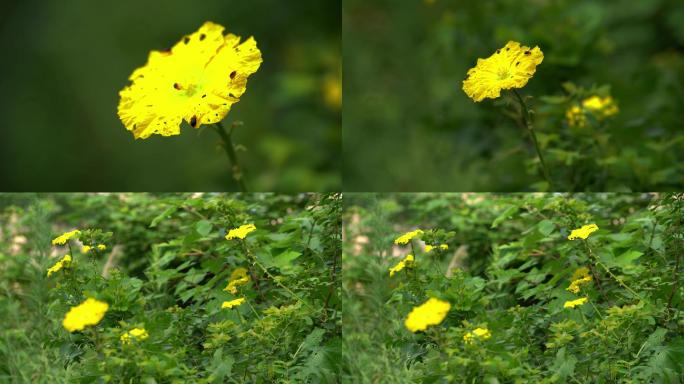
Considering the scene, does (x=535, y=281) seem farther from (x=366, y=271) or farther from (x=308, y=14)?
(x=308, y=14)

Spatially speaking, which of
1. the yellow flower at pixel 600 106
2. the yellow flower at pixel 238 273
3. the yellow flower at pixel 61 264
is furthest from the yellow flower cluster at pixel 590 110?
the yellow flower at pixel 61 264

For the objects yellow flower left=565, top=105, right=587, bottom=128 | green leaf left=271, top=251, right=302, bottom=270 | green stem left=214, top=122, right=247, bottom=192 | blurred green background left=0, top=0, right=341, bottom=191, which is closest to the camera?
green stem left=214, top=122, right=247, bottom=192

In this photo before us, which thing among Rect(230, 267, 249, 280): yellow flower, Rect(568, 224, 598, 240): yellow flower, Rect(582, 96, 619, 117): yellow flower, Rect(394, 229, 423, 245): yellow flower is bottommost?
Rect(568, 224, 598, 240): yellow flower

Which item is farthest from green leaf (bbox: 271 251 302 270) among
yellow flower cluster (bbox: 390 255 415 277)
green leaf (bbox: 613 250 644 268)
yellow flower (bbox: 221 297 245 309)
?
green leaf (bbox: 613 250 644 268)

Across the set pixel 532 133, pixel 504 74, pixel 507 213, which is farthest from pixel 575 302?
pixel 504 74

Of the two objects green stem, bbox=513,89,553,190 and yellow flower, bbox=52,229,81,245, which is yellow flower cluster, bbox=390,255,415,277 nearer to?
green stem, bbox=513,89,553,190

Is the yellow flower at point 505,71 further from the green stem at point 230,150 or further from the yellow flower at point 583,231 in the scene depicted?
the green stem at point 230,150

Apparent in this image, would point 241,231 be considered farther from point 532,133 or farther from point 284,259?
point 532,133
